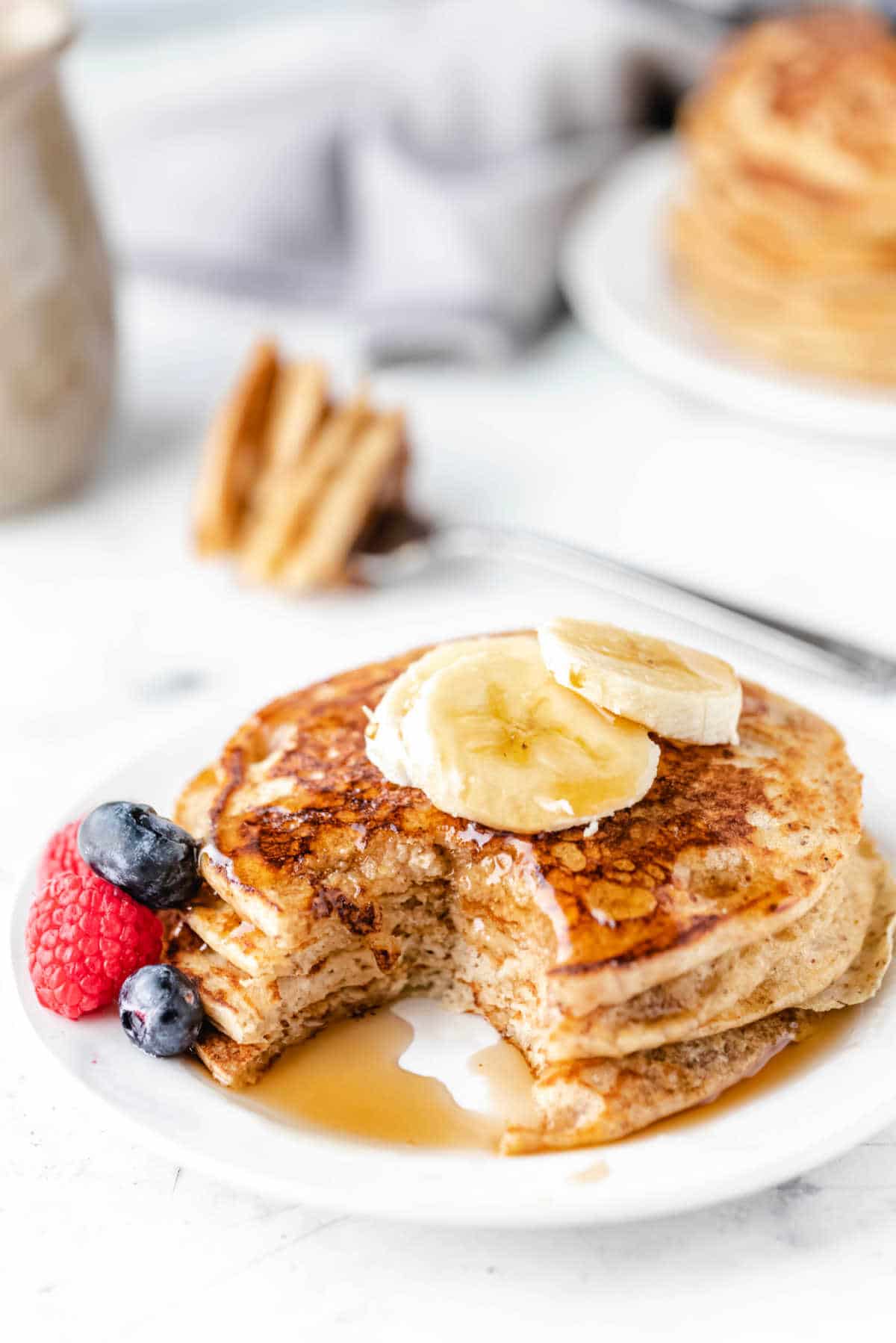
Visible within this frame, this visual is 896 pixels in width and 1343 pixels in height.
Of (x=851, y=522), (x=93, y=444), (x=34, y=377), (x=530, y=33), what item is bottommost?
(x=851, y=522)

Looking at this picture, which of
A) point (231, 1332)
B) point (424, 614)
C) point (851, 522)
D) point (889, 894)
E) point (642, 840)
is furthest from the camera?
point (851, 522)

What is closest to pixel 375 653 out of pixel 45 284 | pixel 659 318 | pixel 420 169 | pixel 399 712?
pixel 399 712

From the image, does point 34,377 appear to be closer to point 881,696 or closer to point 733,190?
point 733,190

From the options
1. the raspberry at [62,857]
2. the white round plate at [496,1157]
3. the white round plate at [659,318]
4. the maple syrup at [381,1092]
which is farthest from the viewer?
the white round plate at [659,318]

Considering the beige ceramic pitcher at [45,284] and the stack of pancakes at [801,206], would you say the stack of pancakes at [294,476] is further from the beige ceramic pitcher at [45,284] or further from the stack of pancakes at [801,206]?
the stack of pancakes at [801,206]

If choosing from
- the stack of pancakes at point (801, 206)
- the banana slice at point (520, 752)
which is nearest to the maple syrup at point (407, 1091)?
the banana slice at point (520, 752)

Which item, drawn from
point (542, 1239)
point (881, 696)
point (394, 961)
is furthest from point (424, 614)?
point (542, 1239)
